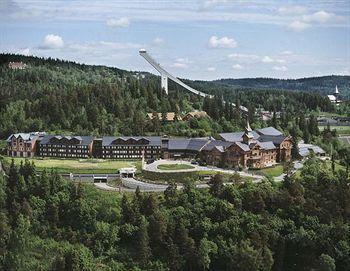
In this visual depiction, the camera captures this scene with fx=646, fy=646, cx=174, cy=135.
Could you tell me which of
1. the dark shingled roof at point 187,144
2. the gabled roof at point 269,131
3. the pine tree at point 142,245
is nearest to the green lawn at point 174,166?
the dark shingled roof at point 187,144

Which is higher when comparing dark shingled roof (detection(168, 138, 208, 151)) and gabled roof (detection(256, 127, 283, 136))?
gabled roof (detection(256, 127, 283, 136))

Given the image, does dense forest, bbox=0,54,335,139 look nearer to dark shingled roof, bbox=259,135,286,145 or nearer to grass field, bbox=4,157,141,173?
dark shingled roof, bbox=259,135,286,145

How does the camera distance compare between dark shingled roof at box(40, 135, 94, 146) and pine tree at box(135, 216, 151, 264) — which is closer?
pine tree at box(135, 216, 151, 264)

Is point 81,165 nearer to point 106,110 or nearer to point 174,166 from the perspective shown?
point 174,166

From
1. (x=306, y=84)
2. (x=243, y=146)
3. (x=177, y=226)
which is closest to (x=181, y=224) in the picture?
(x=177, y=226)

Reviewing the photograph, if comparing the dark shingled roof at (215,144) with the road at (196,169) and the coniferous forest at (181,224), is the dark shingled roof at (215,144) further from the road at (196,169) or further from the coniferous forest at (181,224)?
the coniferous forest at (181,224)

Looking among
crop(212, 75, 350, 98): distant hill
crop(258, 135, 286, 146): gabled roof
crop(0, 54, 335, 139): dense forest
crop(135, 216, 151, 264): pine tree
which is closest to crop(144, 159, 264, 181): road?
crop(258, 135, 286, 146): gabled roof
